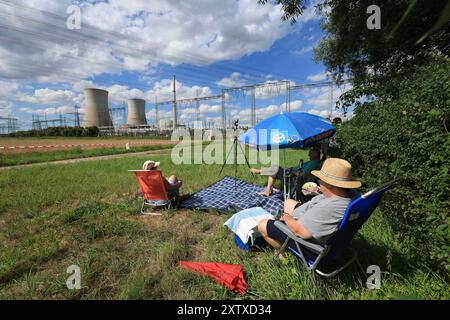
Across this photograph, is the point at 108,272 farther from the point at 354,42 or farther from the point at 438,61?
the point at 354,42

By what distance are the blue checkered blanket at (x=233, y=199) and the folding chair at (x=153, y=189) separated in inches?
15.8

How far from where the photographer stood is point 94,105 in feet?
143

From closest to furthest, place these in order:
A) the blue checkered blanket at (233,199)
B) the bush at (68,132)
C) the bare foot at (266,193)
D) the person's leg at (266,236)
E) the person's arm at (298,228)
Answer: the person's arm at (298,228)
the person's leg at (266,236)
the blue checkered blanket at (233,199)
the bare foot at (266,193)
the bush at (68,132)

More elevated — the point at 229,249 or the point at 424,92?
the point at 424,92

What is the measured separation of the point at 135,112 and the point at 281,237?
189ft

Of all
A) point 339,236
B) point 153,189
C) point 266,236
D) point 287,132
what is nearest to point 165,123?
point 153,189

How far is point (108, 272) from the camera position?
2686 millimetres

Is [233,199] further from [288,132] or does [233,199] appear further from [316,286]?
[316,286]

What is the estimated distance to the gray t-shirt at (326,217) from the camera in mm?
2150

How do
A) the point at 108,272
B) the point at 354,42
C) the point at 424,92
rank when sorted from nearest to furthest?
the point at 108,272, the point at 424,92, the point at 354,42
